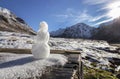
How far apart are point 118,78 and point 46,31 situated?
35790mm

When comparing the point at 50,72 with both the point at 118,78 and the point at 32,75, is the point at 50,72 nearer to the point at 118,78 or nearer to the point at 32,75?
the point at 32,75

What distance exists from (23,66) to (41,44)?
2.64m

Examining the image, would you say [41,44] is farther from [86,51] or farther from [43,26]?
[86,51]

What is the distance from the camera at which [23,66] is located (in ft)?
41.9

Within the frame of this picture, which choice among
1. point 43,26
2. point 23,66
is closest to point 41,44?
point 43,26

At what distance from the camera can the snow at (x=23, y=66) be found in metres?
11.1

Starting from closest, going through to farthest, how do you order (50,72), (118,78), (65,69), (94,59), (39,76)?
(39,76), (50,72), (65,69), (118,78), (94,59)

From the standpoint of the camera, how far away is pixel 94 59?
67062mm

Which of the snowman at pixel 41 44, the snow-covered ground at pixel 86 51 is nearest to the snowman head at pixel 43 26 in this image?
the snowman at pixel 41 44

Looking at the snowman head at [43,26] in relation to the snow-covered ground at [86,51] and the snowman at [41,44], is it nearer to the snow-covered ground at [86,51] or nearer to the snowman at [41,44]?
the snowman at [41,44]

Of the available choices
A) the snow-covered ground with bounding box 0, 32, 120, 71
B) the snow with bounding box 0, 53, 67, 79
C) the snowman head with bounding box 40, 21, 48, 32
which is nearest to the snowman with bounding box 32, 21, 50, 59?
the snowman head with bounding box 40, 21, 48, 32

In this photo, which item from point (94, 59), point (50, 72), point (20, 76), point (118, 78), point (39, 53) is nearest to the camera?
point (20, 76)

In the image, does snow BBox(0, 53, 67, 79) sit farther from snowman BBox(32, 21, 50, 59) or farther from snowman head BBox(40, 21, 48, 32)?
snowman head BBox(40, 21, 48, 32)

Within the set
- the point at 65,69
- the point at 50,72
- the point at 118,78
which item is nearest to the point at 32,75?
the point at 50,72
